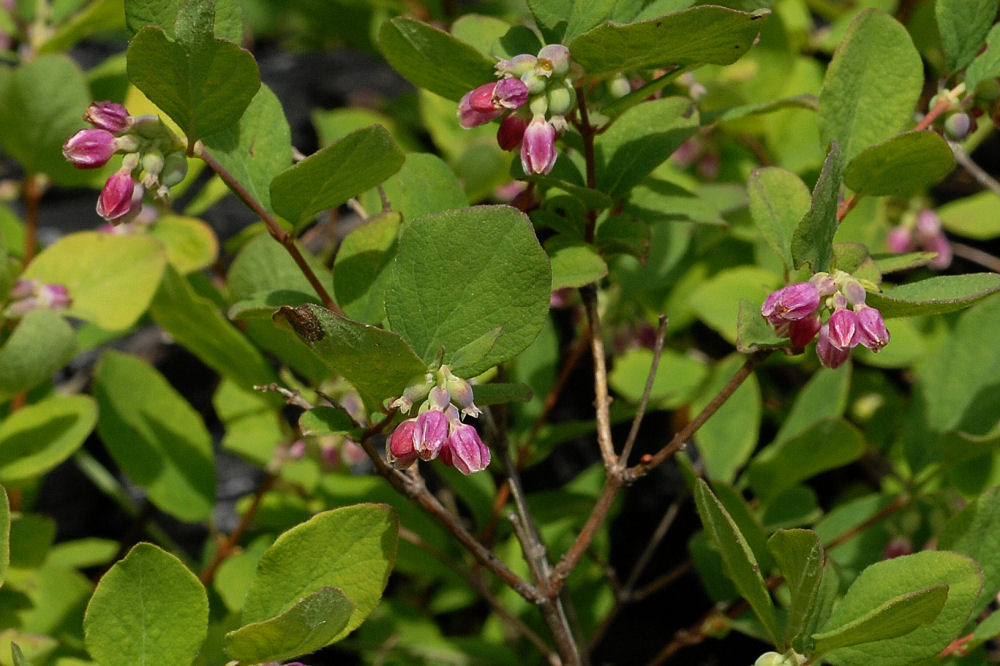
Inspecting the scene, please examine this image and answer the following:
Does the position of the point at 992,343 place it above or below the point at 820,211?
below

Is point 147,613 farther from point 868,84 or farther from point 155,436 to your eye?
point 868,84

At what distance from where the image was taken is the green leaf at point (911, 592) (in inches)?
35.0

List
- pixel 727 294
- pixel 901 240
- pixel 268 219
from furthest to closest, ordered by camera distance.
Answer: pixel 901 240, pixel 727 294, pixel 268 219

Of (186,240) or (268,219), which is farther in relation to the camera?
(186,240)

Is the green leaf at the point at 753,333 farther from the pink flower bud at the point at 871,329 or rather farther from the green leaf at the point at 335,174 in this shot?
the green leaf at the point at 335,174

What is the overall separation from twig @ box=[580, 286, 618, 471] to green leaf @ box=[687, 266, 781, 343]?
51cm

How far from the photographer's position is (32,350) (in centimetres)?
119

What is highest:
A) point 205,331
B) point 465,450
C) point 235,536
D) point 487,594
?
point 465,450

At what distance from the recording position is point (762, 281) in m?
1.52

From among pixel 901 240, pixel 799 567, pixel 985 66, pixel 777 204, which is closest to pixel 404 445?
pixel 799 567

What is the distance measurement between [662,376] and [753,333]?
74 centimetres

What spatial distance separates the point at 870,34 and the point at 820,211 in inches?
14.2

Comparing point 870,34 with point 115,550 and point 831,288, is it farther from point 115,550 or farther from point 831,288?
point 115,550

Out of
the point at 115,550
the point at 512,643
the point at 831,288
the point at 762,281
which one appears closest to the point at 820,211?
the point at 831,288
